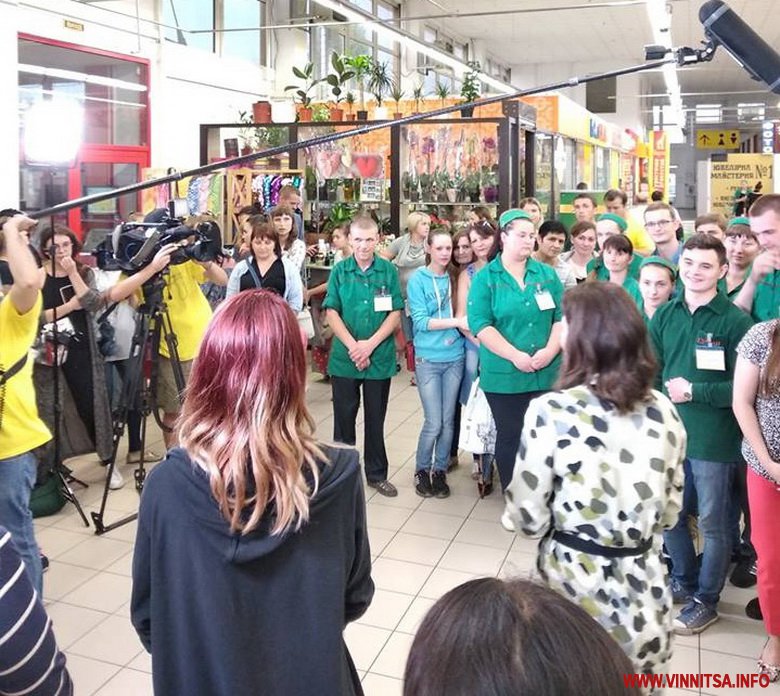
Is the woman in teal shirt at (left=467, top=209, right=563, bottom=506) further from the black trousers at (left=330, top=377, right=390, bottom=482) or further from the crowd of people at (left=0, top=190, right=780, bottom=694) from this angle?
the black trousers at (left=330, top=377, right=390, bottom=482)

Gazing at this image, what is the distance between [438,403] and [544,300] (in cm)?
96

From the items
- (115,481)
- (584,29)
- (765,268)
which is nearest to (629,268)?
(765,268)

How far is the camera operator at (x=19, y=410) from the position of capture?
2.32 metres

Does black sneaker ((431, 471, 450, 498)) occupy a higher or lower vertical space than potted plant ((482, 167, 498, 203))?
lower

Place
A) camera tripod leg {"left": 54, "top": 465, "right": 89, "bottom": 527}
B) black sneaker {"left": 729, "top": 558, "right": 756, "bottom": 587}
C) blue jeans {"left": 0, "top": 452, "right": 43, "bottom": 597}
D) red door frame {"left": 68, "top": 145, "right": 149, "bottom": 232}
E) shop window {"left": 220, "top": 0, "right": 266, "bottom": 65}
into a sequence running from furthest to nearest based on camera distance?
shop window {"left": 220, "top": 0, "right": 266, "bottom": 65} < red door frame {"left": 68, "top": 145, "right": 149, "bottom": 232} < camera tripod leg {"left": 54, "top": 465, "right": 89, "bottom": 527} < black sneaker {"left": 729, "top": 558, "right": 756, "bottom": 587} < blue jeans {"left": 0, "top": 452, "right": 43, "bottom": 597}

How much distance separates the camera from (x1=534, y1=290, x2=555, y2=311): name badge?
3486mm

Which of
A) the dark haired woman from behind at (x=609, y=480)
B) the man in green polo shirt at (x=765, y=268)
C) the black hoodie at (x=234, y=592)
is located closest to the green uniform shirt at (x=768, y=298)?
the man in green polo shirt at (x=765, y=268)

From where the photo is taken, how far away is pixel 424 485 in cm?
425

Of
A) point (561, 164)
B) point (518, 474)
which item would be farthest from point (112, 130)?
point (518, 474)

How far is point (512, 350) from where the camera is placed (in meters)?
3.44

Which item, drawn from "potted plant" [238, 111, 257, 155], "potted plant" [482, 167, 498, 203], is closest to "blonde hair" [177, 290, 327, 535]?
"potted plant" [482, 167, 498, 203]

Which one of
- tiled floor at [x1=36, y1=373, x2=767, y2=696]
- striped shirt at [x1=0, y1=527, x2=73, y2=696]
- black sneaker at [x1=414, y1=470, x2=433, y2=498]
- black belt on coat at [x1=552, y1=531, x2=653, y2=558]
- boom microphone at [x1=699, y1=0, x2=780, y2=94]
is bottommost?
tiled floor at [x1=36, y1=373, x2=767, y2=696]

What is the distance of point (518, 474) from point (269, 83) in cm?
1068

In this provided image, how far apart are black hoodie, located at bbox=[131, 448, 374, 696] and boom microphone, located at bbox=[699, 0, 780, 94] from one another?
1232 millimetres
